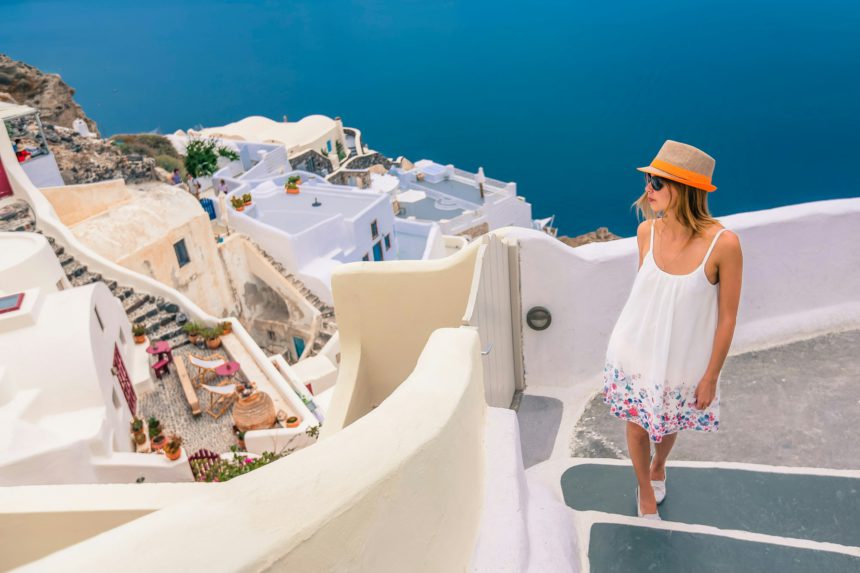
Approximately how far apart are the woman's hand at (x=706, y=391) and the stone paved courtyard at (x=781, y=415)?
43.5 inches

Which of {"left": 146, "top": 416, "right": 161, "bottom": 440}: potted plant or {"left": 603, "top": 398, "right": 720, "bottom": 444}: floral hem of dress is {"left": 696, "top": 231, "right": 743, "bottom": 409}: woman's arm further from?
{"left": 146, "top": 416, "right": 161, "bottom": 440}: potted plant

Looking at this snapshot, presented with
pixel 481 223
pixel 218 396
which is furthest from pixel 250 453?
pixel 481 223

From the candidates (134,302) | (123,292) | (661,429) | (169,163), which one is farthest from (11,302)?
(169,163)

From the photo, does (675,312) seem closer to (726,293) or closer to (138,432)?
(726,293)

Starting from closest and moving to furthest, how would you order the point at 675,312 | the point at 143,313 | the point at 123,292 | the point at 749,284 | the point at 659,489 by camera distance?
the point at 675,312, the point at 659,489, the point at 749,284, the point at 143,313, the point at 123,292

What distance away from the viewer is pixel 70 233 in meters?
20.0

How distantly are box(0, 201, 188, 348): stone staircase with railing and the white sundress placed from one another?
1600 centimetres

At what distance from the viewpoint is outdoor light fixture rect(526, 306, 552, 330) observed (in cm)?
513

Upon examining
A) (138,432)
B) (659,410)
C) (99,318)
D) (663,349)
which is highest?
(663,349)

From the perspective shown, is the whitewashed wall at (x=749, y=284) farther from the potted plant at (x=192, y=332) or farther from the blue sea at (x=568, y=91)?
the blue sea at (x=568, y=91)

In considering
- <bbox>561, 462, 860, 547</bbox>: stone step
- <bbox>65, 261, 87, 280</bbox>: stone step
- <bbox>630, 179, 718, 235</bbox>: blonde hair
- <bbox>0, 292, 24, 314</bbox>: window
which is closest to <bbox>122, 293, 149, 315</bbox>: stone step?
<bbox>65, 261, 87, 280</bbox>: stone step

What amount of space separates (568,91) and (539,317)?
129 meters

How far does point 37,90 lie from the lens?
118ft

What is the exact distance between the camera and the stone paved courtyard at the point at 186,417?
13.9 m
